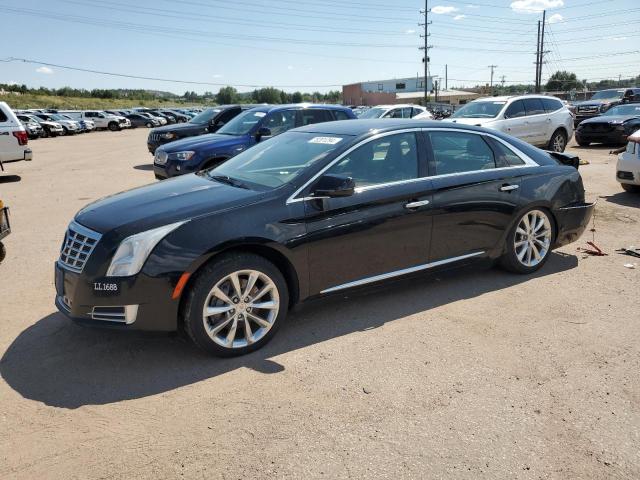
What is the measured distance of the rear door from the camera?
4844mm

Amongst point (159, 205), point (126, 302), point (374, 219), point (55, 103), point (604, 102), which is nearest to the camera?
point (126, 302)

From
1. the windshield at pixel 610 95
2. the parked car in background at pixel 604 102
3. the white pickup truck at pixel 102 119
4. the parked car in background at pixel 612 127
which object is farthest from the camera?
the white pickup truck at pixel 102 119

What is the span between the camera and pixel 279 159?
4.79 meters

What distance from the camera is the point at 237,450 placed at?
2.85 meters

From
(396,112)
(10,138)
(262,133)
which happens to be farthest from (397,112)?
(10,138)

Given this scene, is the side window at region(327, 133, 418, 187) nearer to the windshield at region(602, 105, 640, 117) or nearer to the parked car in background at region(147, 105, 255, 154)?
the parked car in background at region(147, 105, 255, 154)

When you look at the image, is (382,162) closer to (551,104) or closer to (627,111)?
(551,104)

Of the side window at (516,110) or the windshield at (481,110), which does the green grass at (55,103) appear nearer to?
the windshield at (481,110)

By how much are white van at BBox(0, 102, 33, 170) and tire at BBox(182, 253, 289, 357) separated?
12.1 meters

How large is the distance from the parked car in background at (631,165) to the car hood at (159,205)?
297 inches

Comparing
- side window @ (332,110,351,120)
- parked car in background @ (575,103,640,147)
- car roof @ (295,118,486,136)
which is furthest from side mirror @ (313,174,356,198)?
parked car in background @ (575,103,640,147)

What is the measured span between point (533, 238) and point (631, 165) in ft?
15.8

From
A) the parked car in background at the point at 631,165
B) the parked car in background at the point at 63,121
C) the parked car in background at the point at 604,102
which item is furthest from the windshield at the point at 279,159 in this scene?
the parked car in background at the point at 63,121

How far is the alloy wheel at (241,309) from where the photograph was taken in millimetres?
3768
